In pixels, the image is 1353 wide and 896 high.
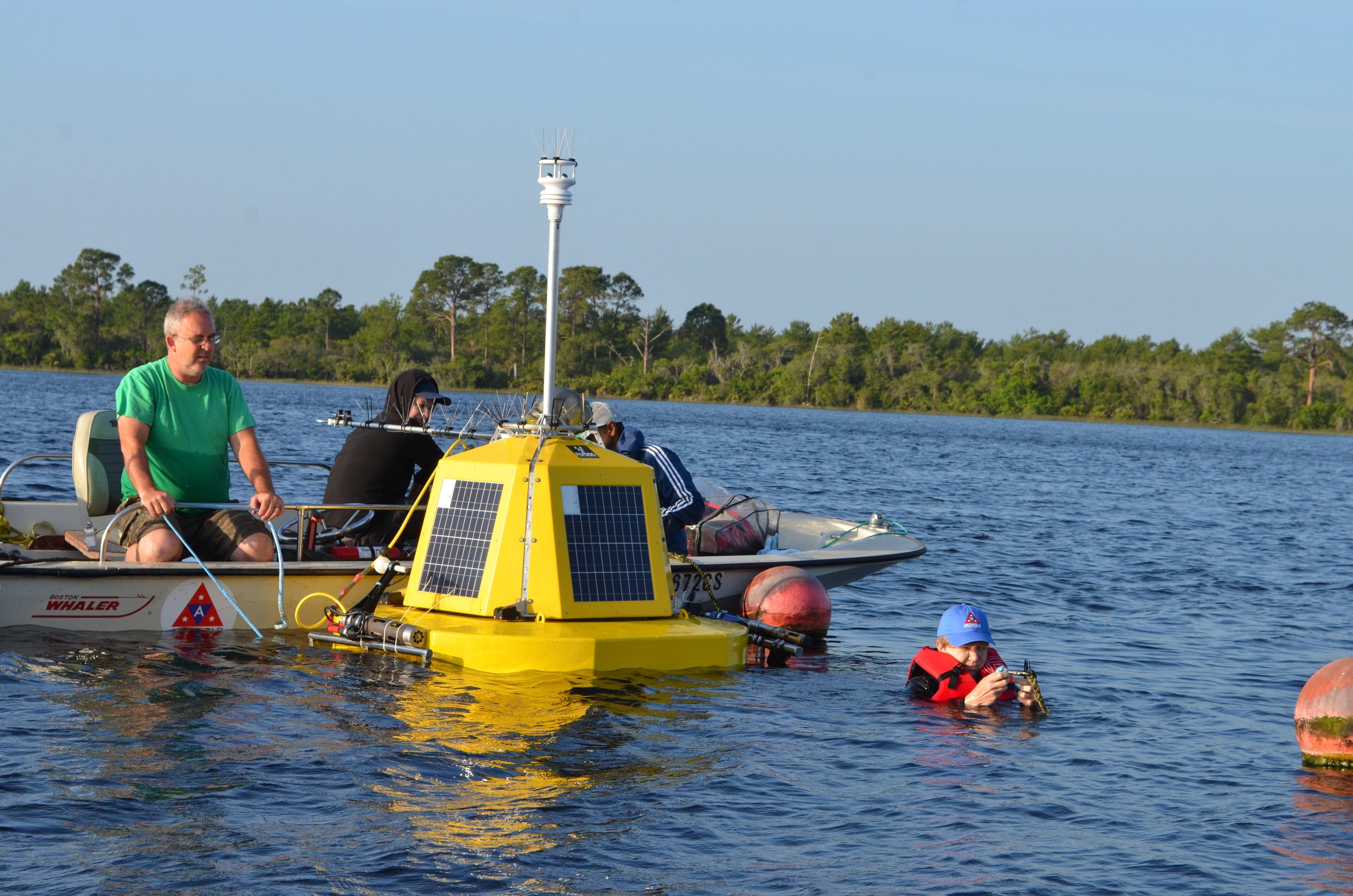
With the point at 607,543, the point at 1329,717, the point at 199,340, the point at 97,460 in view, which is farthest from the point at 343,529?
the point at 1329,717

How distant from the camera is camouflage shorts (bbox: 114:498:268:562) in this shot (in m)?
9.02

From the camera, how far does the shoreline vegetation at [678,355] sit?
117m

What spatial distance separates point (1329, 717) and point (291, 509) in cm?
653

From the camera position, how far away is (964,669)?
8719 millimetres

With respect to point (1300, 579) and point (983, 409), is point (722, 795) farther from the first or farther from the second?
point (983, 409)

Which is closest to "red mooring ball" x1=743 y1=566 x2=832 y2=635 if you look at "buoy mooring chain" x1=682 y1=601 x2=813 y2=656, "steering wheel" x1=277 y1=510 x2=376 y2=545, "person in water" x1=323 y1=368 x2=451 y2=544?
"buoy mooring chain" x1=682 y1=601 x2=813 y2=656

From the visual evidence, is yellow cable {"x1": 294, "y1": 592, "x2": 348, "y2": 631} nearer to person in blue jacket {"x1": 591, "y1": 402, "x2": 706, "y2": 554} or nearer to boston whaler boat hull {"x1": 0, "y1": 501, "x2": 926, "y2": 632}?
boston whaler boat hull {"x1": 0, "y1": 501, "x2": 926, "y2": 632}

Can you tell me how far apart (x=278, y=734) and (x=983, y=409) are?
120 metres

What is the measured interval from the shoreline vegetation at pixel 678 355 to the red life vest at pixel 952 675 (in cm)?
9868

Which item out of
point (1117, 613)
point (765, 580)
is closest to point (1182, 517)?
point (1117, 613)

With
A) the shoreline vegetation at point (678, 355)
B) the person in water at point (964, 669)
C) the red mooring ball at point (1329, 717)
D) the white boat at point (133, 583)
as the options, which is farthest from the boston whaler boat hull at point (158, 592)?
the shoreline vegetation at point (678, 355)

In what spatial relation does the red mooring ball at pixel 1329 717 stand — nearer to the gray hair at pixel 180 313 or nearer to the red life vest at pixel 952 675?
the red life vest at pixel 952 675

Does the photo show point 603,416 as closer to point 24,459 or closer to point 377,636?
point 377,636

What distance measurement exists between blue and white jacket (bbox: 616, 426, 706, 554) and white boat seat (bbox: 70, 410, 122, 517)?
12.2ft
